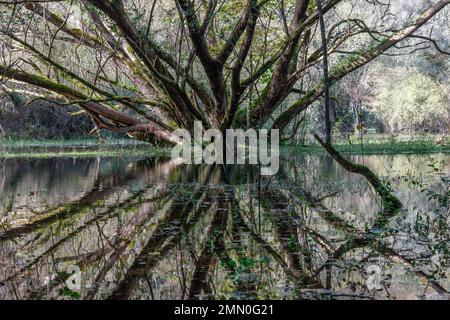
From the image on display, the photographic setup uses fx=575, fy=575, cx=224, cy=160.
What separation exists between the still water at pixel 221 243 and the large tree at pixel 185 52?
372 centimetres

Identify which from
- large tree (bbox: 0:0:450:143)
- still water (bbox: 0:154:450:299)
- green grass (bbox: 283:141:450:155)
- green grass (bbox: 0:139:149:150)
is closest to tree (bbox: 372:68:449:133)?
green grass (bbox: 283:141:450:155)

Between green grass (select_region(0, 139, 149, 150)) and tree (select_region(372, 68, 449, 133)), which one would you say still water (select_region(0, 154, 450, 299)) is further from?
tree (select_region(372, 68, 449, 133))

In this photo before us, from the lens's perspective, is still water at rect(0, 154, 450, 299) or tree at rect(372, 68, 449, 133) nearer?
still water at rect(0, 154, 450, 299)

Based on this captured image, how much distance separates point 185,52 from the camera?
19812 mm

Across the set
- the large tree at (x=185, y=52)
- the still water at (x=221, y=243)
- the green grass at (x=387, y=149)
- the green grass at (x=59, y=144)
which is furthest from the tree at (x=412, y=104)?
the still water at (x=221, y=243)

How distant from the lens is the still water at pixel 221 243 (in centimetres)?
429

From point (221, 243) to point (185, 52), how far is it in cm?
1493

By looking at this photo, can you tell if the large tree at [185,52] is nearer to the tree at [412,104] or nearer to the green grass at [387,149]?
the green grass at [387,149]

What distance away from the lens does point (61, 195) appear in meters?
9.62

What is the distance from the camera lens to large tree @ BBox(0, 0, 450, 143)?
41.3 ft

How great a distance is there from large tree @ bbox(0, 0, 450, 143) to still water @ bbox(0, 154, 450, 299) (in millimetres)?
3716

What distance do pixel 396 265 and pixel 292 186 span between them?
18.5ft
